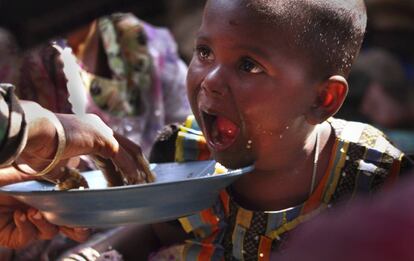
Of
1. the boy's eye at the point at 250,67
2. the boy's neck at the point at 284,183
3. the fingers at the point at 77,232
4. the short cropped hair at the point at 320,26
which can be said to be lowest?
the fingers at the point at 77,232

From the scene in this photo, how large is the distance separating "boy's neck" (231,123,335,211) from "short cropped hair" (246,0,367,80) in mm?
268

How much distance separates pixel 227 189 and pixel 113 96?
1232mm

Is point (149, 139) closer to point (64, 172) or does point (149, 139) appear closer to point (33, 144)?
point (64, 172)

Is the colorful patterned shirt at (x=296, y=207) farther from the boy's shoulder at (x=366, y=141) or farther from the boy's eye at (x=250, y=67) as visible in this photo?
the boy's eye at (x=250, y=67)

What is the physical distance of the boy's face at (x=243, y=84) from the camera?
1.81 meters

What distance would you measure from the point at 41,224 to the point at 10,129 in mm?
591

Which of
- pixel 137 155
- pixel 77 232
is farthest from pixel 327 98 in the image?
pixel 77 232

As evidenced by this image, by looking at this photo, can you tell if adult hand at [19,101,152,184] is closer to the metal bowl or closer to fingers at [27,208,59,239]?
the metal bowl

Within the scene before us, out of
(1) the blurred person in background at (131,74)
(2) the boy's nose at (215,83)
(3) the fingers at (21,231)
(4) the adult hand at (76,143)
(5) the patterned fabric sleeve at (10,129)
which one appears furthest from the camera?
(1) the blurred person in background at (131,74)

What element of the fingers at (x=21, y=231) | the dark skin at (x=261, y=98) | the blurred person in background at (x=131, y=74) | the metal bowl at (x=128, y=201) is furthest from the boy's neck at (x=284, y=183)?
the blurred person in background at (x=131, y=74)

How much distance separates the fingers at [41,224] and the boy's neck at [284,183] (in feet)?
1.84

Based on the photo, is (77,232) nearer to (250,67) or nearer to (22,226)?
(22,226)

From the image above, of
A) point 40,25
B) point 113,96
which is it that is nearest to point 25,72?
point 113,96

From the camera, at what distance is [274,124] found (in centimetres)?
190
